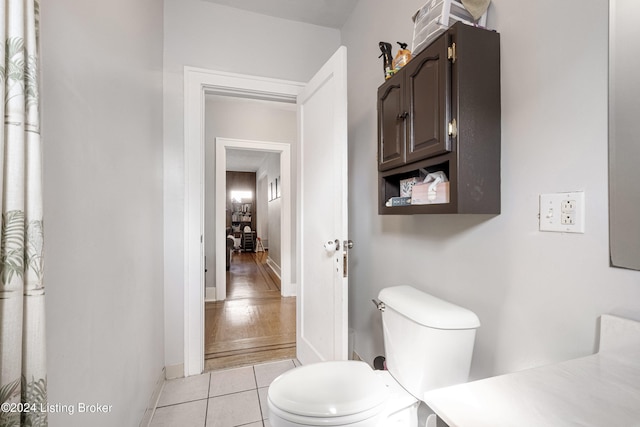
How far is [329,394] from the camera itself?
37.8 inches

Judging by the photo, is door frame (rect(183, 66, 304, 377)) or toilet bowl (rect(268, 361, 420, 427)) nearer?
toilet bowl (rect(268, 361, 420, 427))

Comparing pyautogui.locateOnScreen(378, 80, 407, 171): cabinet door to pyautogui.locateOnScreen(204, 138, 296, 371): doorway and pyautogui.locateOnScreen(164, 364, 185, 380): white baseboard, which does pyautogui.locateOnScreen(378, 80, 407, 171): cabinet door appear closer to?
pyautogui.locateOnScreen(204, 138, 296, 371): doorway

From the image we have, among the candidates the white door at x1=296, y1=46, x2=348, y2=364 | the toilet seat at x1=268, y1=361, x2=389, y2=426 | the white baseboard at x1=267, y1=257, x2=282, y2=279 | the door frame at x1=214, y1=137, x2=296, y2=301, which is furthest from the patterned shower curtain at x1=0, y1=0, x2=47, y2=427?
the white baseboard at x1=267, y1=257, x2=282, y2=279

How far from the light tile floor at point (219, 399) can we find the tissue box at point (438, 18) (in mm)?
1937

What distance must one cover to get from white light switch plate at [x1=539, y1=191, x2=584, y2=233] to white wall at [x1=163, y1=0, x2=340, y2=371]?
1946mm

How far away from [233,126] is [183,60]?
162cm

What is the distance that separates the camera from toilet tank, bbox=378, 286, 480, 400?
920 millimetres

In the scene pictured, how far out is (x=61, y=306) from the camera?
732mm

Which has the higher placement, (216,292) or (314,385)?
(314,385)

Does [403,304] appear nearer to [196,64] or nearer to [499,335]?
[499,335]

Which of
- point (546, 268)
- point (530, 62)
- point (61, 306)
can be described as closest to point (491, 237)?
point (546, 268)

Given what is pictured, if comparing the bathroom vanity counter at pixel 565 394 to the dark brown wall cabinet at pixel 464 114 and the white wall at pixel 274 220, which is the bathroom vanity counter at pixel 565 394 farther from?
the white wall at pixel 274 220

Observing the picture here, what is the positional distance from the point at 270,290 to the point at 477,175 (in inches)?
142

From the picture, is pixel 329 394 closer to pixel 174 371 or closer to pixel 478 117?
pixel 478 117
